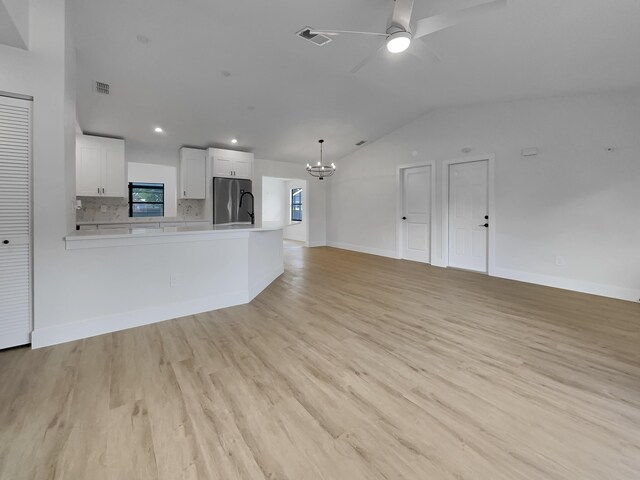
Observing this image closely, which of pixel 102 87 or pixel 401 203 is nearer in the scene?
pixel 102 87

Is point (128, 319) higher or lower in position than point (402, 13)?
lower

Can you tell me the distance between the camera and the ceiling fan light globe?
Result: 2177 millimetres

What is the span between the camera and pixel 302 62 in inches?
151

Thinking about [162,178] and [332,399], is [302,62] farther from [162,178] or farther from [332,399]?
[162,178]

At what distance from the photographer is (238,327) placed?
2.68 m

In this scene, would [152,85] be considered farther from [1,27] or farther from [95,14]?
[1,27]

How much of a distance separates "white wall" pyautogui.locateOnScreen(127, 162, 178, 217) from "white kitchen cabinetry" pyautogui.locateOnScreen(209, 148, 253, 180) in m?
1.39

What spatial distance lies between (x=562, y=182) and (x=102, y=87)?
22.2 feet

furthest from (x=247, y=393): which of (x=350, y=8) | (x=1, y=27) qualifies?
(x=350, y=8)

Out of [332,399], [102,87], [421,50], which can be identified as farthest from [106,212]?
[421,50]

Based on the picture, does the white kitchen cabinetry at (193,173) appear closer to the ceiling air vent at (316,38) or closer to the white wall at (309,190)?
the white wall at (309,190)

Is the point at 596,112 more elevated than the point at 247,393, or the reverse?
the point at 596,112

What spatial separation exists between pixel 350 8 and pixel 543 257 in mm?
4359

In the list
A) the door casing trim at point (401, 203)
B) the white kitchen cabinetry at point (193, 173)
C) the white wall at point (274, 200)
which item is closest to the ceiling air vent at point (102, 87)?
the white kitchen cabinetry at point (193, 173)
